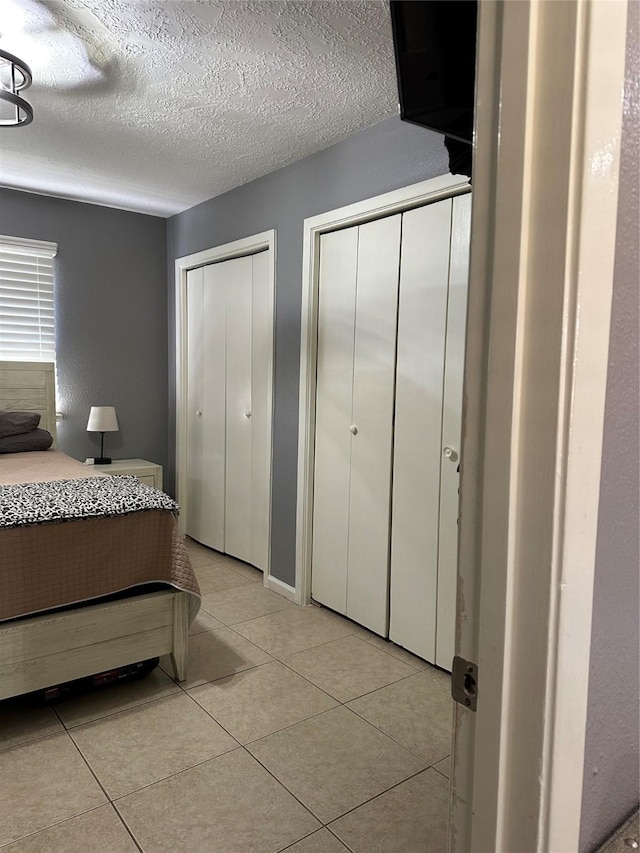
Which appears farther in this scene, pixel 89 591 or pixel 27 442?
pixel 27 442

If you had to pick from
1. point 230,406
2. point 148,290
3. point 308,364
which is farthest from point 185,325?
point 308,364

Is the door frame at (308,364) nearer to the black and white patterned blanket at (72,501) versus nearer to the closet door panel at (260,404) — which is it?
the closet door panel at (260,404)

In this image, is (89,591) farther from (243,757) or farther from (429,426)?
(429,426)

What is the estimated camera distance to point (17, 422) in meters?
3.50

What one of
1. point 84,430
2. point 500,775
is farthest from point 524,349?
point 84,430

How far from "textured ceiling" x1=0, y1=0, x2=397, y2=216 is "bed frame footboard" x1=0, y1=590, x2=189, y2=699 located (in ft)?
6.55

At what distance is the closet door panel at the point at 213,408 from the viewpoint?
12.9ft

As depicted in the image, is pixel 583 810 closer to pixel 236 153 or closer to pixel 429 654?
pixel 429 654

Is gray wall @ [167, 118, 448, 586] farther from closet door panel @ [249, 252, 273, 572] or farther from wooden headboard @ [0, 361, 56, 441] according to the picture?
wooden headboard @ [0, 361, 56, 441]

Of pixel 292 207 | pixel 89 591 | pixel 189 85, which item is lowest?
pixel 89 591

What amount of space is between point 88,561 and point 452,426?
1.50 m

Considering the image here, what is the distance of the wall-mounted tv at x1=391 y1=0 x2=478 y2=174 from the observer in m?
0.64

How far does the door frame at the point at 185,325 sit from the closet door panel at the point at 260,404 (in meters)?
0.04

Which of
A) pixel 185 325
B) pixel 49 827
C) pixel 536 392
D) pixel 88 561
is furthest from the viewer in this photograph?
pixel 185 325
